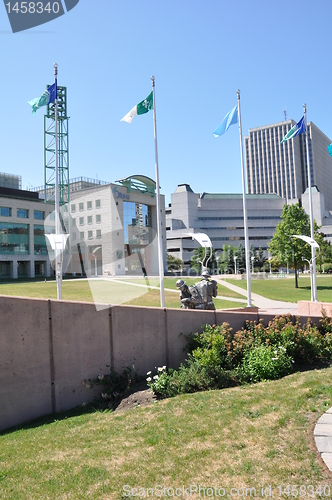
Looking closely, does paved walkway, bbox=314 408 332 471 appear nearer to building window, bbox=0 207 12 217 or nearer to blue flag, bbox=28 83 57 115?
blue flag, bbox=28 83 57 115

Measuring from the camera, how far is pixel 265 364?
26.8 ft

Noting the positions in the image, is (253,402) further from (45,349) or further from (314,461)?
(45,349)

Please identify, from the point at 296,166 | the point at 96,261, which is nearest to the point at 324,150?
the point at 296,166

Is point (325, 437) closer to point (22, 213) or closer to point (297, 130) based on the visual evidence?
point (297, 130)

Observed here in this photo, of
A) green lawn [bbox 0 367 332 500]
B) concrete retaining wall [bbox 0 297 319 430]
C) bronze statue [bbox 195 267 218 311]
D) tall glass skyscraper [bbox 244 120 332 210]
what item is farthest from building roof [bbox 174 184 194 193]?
green lawn [bbox 0 367 332 500]

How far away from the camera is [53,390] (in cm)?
839

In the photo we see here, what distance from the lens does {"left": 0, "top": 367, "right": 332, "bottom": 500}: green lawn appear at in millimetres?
4484

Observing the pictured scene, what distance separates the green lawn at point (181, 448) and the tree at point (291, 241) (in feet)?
116

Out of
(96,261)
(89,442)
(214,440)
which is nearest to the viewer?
(214,440)

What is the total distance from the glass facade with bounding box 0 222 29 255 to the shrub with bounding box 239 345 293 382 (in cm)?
5115

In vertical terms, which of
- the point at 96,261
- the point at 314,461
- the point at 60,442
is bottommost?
the point at 60,442

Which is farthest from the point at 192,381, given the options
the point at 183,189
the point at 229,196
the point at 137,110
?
the point at 229,196

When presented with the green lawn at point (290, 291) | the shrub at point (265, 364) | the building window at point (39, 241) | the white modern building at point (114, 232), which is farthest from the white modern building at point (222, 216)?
the shrub at point (265, 364)

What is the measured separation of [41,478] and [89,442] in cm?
103
